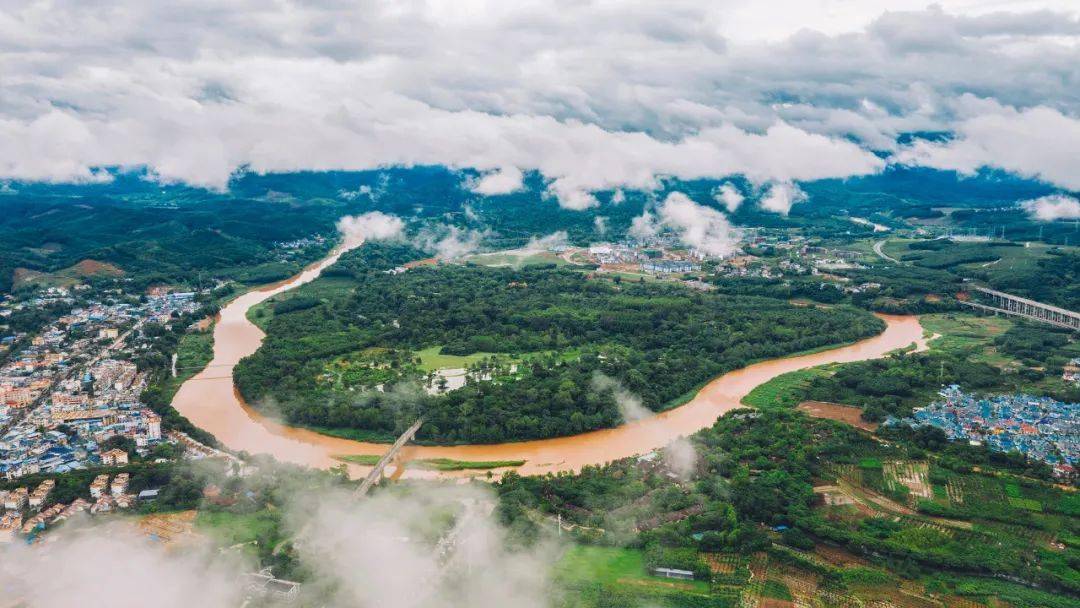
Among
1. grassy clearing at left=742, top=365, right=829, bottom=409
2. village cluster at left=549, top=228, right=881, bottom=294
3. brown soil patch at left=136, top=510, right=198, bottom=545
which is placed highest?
village cluster at left=549, top=228, right=881, bottom=294

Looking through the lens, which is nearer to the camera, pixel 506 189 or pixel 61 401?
pixel 61 401

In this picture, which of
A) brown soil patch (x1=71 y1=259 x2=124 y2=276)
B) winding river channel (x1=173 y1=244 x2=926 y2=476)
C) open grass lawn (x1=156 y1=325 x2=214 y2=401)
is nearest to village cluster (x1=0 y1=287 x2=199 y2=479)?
open grass lawn (x1=156 y1=325 x2=214 y2=401)

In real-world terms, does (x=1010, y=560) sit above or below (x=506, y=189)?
below

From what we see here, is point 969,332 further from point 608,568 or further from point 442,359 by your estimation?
point 608,568

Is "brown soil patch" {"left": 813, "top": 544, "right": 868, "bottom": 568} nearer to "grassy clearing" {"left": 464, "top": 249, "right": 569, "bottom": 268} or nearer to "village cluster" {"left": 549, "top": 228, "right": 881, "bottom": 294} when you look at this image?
"village cluster" {"left": 549, "top": 228, "right": 881, "bottom": 294}

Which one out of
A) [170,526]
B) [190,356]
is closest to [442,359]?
[190,356]

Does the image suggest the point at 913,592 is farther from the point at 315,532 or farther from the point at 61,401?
the point at 61,401

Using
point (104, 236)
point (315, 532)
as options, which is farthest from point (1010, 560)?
point (104, 236)
